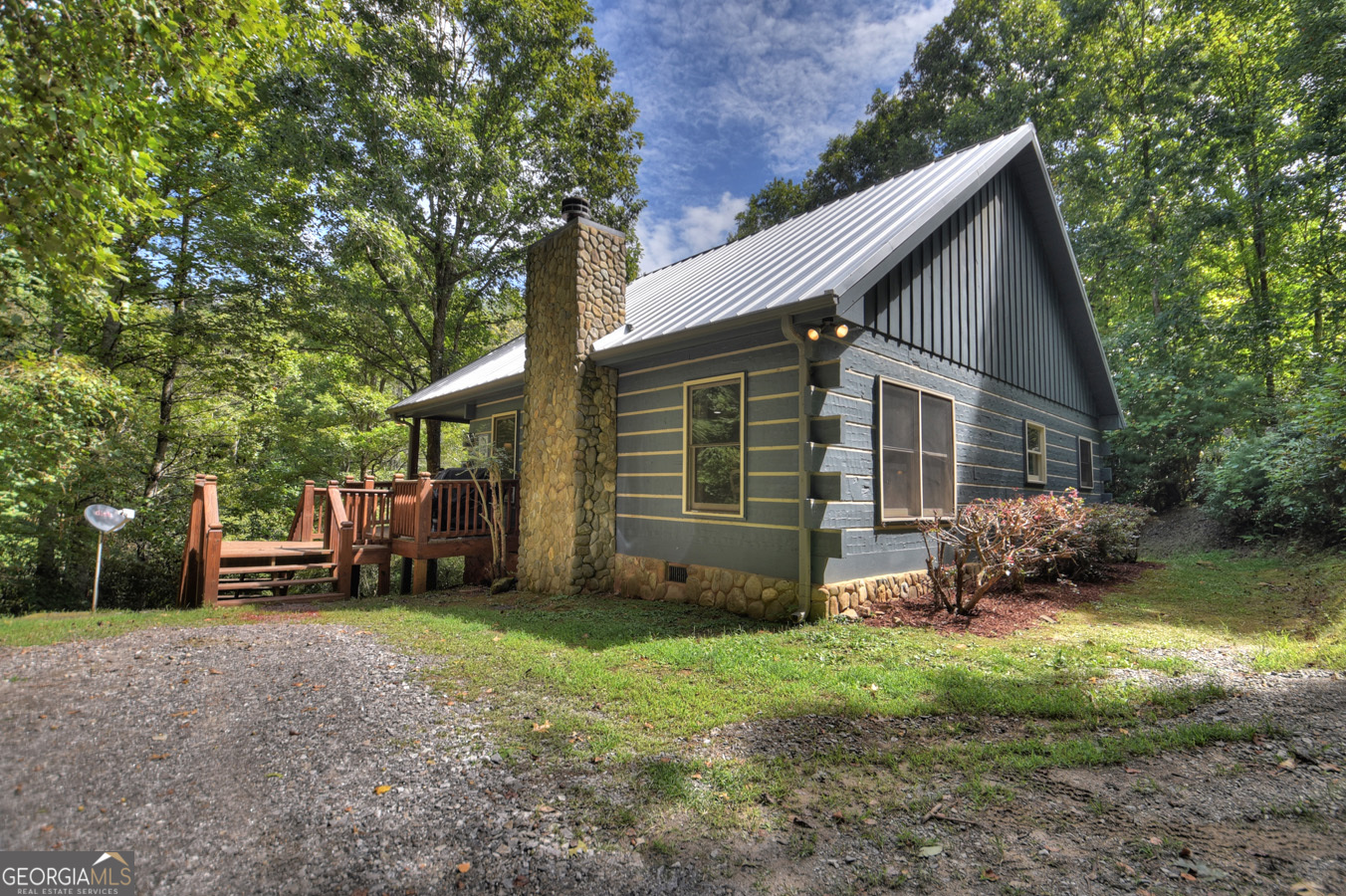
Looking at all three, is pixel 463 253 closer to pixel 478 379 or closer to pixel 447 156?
pixel 447 156

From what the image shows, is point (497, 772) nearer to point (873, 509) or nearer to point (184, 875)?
point (184, 875)

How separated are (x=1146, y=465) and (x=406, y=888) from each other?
19.6m

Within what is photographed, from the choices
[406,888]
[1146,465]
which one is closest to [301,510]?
[406,888]

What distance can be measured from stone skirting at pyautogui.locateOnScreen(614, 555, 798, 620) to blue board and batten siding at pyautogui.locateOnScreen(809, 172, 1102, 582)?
0.55 meters

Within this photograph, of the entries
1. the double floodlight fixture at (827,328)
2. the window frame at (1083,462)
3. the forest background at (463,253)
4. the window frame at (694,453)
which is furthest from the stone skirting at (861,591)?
the forest background at (463,253)

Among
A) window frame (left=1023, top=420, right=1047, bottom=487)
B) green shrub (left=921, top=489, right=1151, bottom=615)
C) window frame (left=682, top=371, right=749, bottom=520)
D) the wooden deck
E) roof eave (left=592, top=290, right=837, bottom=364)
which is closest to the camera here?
roof eave (left=592, top=290, right=837, bottom=364)

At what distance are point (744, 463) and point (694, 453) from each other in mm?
858

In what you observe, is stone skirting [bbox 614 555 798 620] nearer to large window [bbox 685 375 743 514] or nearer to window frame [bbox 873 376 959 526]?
large window [bbox 685 375 743 514]

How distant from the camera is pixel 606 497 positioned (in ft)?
27.0

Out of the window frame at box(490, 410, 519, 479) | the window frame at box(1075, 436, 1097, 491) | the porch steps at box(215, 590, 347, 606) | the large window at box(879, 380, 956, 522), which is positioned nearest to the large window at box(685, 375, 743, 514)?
the large window at box(879, 380, 956, 522)

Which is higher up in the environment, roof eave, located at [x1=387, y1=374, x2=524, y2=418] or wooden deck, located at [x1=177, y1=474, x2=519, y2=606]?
roof eave, located at [x1=387, y1=374, x2=524, y2=418]

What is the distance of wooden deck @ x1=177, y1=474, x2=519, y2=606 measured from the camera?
324 inches

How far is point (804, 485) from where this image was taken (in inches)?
232

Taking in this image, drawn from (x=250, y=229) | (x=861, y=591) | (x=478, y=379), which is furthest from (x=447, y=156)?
(x=861, y=591)
